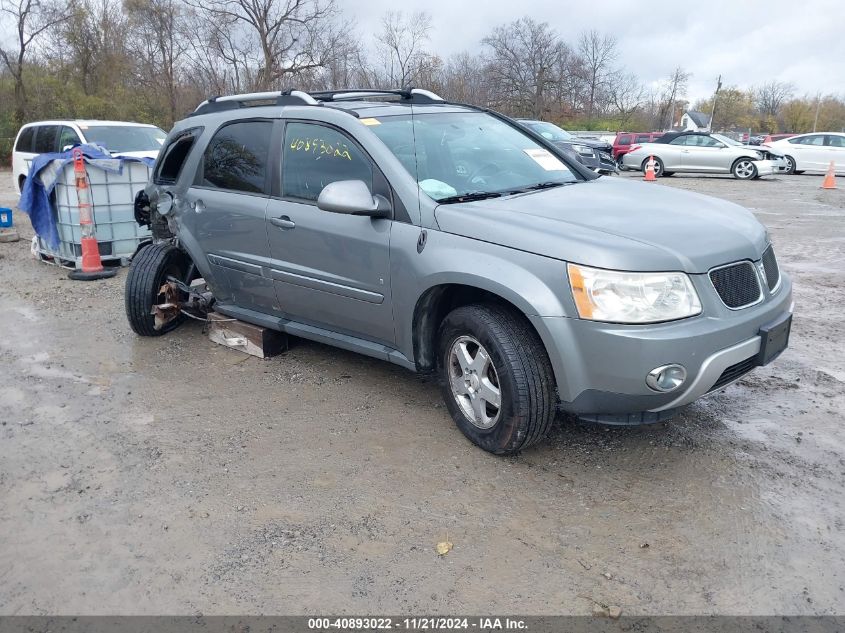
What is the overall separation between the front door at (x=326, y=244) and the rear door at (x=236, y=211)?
0.55 ft

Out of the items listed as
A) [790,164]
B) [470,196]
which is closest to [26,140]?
[470,196]

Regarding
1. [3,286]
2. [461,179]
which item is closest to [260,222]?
[461,179]

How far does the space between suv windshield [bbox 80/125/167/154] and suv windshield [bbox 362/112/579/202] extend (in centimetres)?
886

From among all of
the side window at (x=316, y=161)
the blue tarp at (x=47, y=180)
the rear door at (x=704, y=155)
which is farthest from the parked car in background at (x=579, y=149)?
the side window at (x=316, y=161)

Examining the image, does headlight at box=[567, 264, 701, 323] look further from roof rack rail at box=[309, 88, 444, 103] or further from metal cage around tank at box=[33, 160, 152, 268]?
metal cage around tank at box=[33, 160, 152, 268]

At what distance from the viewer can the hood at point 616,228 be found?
10.6ft

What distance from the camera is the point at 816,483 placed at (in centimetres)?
343

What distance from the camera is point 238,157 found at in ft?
16.3

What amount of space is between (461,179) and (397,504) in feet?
6.24

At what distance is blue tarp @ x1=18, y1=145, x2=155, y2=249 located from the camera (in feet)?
26.2

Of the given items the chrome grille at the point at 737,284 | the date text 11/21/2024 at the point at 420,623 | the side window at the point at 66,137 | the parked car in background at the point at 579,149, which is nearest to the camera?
the date text 11/21/2024 at the point at 420,623

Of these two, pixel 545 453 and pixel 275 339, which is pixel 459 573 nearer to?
pixel 545 453

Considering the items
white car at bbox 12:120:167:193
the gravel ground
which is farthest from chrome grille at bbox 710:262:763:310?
white car at bbox 12:120:167:193

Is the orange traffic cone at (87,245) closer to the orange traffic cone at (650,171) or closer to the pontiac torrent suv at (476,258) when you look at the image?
the pontiac torrent suv at (476,258)
